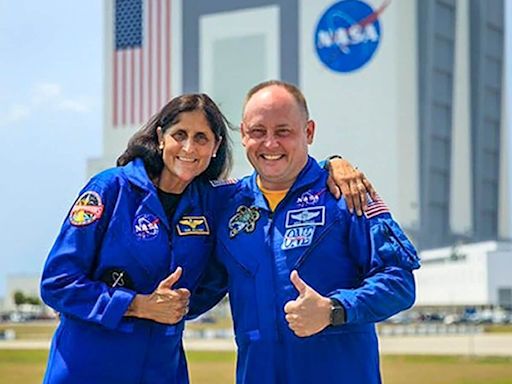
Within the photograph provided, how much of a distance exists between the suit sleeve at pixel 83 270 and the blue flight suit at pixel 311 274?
55 centimetres

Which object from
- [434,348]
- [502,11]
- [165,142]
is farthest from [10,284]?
[165,142]

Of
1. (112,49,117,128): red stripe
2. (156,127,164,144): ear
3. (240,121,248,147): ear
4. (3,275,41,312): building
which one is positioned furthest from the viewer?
(3,275,41,312): building

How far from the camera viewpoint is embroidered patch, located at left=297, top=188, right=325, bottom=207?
4473 mm

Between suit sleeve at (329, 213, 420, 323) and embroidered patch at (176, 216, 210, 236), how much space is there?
2.23 feet

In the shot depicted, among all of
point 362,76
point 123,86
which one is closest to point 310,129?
point 362,76

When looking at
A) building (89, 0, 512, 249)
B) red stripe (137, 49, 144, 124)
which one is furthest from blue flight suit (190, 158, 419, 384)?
red stripe (137, 49, 144, 124)

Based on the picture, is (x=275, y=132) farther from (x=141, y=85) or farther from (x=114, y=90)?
(x=114, y=90)

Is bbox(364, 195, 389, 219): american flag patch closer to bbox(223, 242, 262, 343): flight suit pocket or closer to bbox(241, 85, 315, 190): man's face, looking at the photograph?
bbox(241, 85, 315, 190): man's face

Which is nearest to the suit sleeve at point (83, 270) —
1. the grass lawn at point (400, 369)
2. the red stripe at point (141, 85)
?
the grass lawn at point (400, 369)

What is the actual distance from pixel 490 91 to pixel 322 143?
1968cm

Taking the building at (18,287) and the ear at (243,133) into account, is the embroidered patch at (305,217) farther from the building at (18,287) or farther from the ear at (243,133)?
the building at (18,287)

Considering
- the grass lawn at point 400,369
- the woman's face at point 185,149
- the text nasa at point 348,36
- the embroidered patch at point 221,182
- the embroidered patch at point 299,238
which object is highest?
the text nasa at point 348,36

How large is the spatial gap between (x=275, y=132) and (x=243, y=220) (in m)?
0.44

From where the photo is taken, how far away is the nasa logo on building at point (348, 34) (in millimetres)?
83812
